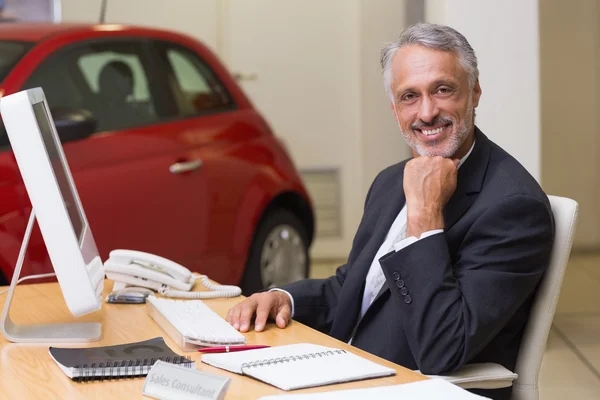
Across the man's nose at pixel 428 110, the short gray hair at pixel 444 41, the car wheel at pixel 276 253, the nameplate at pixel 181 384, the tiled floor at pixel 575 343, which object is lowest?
the tiled floor at pixel 575 343

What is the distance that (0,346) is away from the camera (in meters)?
2.30

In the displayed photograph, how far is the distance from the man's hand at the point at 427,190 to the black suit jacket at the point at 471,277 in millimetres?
53

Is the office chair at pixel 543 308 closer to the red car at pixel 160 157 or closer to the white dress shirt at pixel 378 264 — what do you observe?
the white dress shirt at pixel 378 264

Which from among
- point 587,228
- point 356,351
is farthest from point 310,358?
point 587,228

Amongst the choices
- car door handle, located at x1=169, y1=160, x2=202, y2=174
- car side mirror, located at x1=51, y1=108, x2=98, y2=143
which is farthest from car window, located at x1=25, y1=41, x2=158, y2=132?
car door handle, located at x1=169, y1=160, x2=202, y2=174

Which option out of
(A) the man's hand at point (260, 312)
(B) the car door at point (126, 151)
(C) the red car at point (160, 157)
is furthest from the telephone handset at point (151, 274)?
(B) the car door at point (126, 151)

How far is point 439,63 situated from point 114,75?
285cm

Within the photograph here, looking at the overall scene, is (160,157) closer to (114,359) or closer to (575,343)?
(575,343)

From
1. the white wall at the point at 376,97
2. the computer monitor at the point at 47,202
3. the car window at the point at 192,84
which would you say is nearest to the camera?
the computer monitor at the point at 47,202

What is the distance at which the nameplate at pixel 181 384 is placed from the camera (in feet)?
5.61

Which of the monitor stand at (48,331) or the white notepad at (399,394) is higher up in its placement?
the white notepad at (399,394)

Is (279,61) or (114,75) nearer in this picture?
(114,75)

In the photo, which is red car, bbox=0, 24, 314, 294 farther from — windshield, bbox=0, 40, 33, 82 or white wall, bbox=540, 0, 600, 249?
white wall, bbox=540, 0, 600, 249

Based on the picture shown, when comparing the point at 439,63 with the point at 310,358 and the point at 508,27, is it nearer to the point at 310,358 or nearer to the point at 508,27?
the point at 310,358
